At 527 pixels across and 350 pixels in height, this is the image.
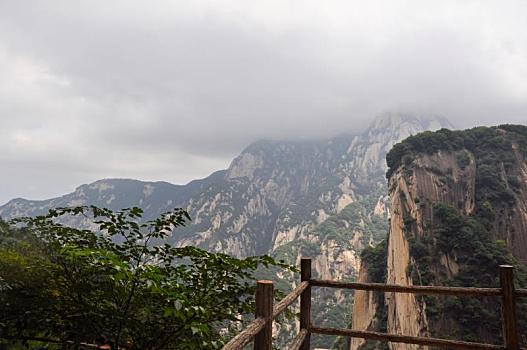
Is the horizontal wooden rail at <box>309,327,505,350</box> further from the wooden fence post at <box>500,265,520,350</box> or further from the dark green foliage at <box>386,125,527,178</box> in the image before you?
the dark green foliage at <box>386,125,527,178</box>

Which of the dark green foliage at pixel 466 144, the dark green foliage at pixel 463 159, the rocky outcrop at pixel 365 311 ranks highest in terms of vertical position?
the dark green foliage at pixel 466 144

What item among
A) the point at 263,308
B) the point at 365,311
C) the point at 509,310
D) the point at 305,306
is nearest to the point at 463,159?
the point at 365,311

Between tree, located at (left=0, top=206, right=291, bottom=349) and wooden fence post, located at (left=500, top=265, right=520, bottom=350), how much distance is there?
2349 mm

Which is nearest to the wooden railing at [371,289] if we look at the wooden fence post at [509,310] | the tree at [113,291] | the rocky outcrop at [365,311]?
the wooden fence post at [509,310]

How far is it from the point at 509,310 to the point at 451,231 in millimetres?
43305

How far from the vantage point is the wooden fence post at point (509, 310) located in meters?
3.68

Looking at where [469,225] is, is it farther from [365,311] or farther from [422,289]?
[422,289]

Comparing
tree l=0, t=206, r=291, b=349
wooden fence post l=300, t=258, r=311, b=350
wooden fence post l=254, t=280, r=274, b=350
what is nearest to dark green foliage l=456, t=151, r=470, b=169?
wooden fence post l=300, t=258, r=311, b=350

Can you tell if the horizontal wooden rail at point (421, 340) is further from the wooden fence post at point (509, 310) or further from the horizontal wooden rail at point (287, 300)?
the horizontal wooden rail at point (287, 300)

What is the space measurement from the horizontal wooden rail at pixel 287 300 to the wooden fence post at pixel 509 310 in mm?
2106

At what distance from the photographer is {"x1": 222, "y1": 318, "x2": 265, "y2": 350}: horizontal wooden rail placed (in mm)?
1968

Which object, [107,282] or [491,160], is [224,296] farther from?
[491,160]

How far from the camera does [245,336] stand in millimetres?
2115

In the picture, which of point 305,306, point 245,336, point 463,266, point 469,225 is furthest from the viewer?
point 469,225
